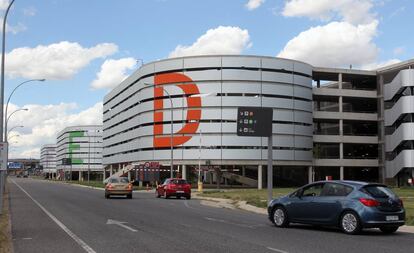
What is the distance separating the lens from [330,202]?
1476 centimetres

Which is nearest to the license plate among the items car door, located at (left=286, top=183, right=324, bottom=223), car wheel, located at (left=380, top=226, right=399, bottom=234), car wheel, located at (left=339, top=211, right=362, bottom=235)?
car wheel, located at (left=380, top=226, right=399, bottom=234)

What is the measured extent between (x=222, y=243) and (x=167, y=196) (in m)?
26.8

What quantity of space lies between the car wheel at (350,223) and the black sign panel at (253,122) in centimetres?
1289

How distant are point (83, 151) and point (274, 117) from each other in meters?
116

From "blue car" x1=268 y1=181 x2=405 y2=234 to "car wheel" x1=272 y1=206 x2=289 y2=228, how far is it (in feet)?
0.52

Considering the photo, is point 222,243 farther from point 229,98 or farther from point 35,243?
point 229,98

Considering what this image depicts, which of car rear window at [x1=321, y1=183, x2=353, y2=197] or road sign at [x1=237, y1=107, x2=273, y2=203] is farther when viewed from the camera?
road sign at [x1=237, y1=107, x2=273, y2=203]

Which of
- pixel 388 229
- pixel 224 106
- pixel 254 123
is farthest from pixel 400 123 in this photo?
pixel 388 229

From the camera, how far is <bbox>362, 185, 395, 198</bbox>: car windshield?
46.9 feet

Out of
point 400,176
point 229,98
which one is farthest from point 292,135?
point 400,176

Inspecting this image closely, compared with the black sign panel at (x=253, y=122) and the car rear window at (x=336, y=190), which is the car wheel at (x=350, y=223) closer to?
the car rear window at (x=336, y=190)

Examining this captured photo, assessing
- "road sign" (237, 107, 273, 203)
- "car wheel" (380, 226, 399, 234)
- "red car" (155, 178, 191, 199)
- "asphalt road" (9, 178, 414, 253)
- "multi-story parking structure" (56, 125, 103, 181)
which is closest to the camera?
"asphalt road" (9, 178, 414, 253)

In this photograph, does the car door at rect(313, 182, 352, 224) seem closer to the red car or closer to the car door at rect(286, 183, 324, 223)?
the car door at rect(286, 183, 324, 223)

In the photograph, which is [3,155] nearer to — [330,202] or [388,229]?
[330,202]
